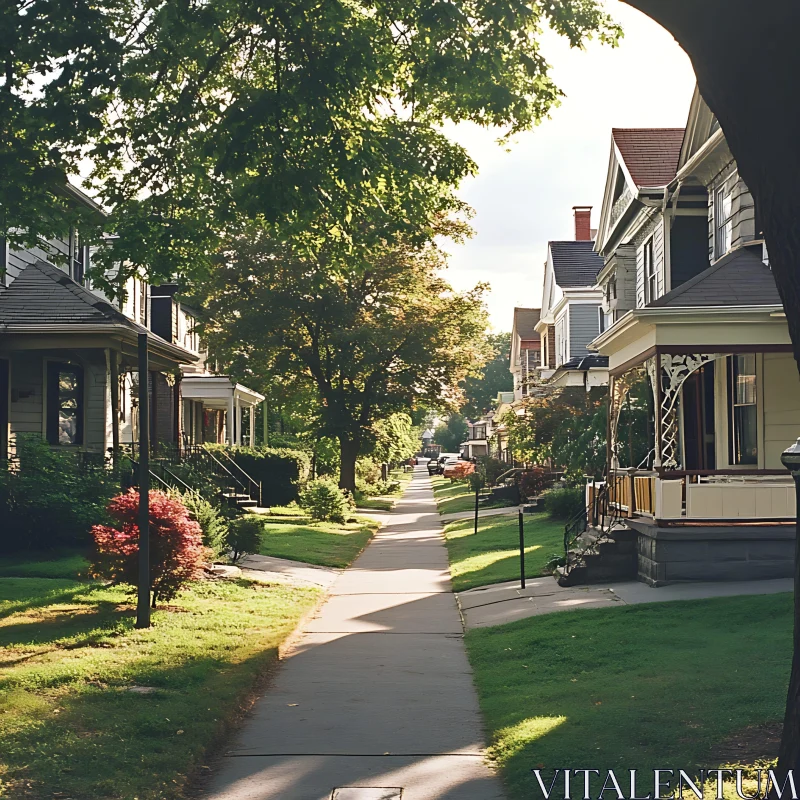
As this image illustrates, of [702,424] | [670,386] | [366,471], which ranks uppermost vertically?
[670,386]

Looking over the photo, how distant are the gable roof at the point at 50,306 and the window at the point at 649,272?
443 inches

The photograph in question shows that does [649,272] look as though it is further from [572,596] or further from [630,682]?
[630,682]

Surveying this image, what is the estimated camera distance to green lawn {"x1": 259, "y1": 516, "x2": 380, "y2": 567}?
70.4 feet

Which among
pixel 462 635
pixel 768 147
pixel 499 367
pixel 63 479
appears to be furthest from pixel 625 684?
pixel 499 367

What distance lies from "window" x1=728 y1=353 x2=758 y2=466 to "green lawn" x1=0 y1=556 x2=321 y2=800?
28.9 ft

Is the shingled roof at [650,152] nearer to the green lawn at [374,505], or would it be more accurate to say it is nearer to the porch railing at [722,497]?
the porch railing at [722,497]

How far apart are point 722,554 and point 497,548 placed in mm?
7992

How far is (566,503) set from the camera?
1161 inches

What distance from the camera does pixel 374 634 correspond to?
12867 mm

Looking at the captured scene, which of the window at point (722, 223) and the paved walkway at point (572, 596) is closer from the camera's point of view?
the paved walkway at point (572, 596)

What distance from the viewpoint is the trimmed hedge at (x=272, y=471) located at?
36244 mm

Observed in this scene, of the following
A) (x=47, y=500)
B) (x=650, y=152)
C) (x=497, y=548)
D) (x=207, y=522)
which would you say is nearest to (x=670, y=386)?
(x=497, y=548)

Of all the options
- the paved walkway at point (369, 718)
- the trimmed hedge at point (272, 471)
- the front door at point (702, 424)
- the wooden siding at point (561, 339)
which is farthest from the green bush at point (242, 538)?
the wooden siding at point (561, 339)

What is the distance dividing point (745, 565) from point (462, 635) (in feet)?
16.5
